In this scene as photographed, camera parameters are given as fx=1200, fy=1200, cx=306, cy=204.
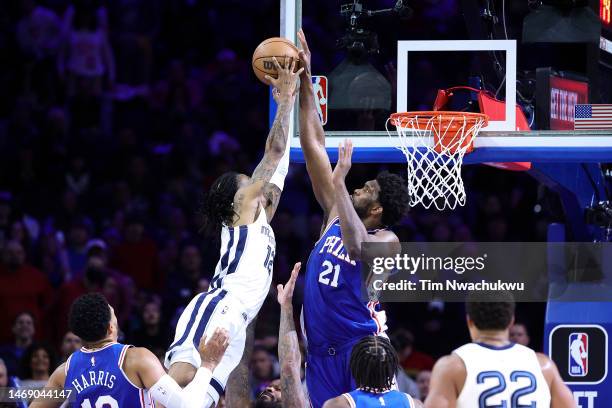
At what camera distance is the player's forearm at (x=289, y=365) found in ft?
20.5

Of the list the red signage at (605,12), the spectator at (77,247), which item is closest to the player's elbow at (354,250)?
the red signage at (605,12)

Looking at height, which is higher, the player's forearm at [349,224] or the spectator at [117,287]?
the player's forearm at [349,224]

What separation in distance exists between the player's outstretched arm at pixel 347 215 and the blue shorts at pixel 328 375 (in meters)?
0.57

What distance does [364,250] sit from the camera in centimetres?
658

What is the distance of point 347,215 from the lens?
645 centimetres

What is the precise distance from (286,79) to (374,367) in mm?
2072

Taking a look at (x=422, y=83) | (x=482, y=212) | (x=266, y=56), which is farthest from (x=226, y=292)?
(x=482, y=212)

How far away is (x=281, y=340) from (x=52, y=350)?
342 centimetres

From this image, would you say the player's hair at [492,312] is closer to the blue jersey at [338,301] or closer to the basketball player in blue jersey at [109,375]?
the blue jersey at [338,301]

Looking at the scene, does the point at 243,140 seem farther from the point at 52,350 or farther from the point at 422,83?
the point at 422,83

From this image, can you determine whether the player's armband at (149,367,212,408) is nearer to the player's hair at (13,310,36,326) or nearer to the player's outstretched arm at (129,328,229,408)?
the player's outstretched arm at (129,328,229,408)

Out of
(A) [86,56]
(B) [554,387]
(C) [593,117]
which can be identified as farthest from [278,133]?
(A) [86,56]

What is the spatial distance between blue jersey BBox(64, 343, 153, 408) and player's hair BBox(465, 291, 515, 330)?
1798 mm
